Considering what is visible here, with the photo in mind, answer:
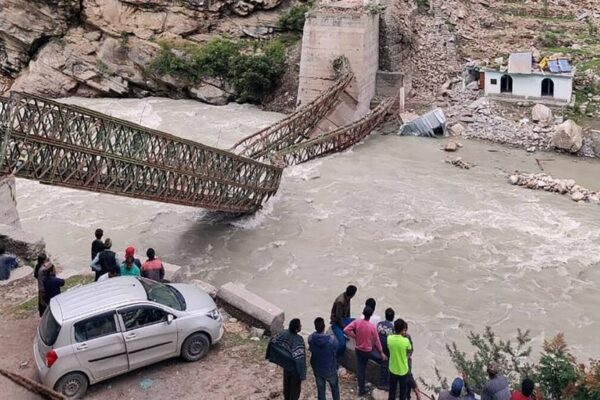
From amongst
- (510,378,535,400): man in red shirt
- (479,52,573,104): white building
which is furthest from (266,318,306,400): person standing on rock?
(479,52,573,104): white building

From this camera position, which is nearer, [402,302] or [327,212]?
[402,302]

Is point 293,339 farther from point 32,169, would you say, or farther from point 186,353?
point 32,169

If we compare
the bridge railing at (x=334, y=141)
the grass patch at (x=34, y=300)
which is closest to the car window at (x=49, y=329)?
the grass patch at (x=34, y=300)

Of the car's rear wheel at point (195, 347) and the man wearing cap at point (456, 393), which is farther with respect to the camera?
the car's rear wheel at point (195, 347)

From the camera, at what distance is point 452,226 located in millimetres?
19750

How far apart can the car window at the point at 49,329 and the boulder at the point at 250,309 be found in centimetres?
340

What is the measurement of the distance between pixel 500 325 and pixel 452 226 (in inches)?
223

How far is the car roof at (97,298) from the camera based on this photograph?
28.6ft

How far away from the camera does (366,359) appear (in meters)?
8.91

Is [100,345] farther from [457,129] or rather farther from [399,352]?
[457,129]

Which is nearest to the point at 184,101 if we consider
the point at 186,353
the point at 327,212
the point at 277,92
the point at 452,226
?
the point at 277,92

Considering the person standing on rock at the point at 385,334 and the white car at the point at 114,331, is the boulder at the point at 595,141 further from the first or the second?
the white car at the point at 114,331

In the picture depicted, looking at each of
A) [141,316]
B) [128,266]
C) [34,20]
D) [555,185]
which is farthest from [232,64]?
[141,316]

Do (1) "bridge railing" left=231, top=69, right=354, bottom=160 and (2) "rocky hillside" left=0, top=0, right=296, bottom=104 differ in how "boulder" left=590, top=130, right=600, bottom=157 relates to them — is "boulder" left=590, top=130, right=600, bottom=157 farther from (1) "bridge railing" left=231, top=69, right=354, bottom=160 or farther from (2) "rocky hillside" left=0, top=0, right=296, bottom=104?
(2) "rocky hillside" left=0, top=0, right=296, bottom=104
